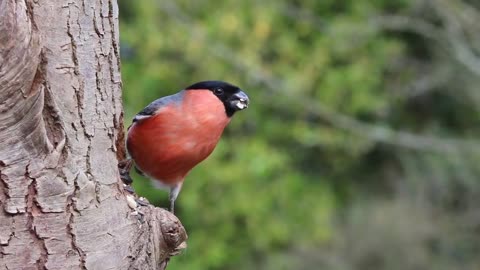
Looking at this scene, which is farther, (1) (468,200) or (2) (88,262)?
(1) (468,200)

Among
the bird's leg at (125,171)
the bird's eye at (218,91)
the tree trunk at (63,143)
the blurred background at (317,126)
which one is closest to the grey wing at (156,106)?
the bird's eye at (218,91)

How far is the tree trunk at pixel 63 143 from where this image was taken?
6.65 feet

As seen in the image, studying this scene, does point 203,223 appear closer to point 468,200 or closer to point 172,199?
point 468,200

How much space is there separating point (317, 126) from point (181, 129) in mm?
4852

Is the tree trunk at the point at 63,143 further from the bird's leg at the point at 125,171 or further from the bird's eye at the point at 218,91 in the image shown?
the bird's eye at the point at 218,91

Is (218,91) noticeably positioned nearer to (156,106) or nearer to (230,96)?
(230,96)

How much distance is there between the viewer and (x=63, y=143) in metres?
2.20

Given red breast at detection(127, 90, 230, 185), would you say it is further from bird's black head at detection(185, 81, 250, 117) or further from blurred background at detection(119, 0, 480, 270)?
blurred background at detection(119, 0, 480, 270)

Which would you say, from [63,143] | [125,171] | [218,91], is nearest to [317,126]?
[218,91]

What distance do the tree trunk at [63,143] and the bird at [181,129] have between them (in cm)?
86

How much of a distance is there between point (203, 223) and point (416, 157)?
2.20 meters

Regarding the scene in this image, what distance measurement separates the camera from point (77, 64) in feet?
Answer: 7.37

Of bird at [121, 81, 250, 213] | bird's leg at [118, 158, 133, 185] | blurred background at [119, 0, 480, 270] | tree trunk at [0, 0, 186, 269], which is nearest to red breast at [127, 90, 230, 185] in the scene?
bird at [121, 81, 250, 213]

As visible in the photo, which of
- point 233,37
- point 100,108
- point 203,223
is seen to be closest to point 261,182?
point 203,223
